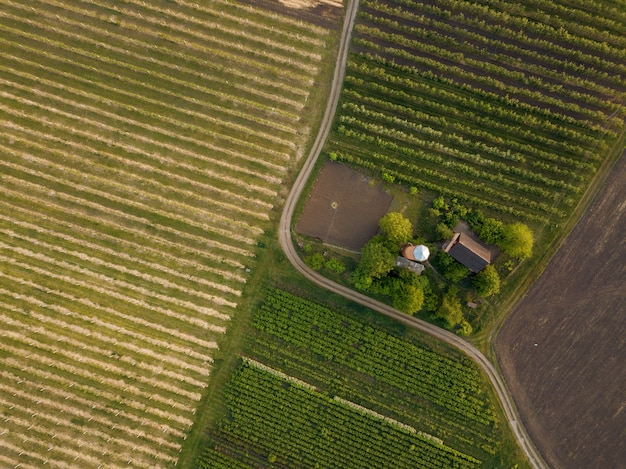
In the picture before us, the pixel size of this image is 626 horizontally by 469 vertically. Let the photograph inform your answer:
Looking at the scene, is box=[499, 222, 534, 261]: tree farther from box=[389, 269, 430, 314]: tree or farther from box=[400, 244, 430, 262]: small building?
box=[389, 269, 430, 314]: tree

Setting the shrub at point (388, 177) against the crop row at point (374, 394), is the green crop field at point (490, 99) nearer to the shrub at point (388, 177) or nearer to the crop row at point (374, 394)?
the shrub at point (388, 177)

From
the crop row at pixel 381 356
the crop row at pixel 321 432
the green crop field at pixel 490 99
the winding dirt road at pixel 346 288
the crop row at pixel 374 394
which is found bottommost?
the crop row at pixel 321 432

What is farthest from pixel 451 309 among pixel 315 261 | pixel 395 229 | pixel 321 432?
pixel 321 432

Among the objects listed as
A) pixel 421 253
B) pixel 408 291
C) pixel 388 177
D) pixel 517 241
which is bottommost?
pixel 408 291

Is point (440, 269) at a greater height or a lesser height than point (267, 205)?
greater

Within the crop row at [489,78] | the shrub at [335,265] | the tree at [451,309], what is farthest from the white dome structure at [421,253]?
the crop row at [489,78]

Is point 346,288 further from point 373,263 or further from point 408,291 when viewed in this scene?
point 408,291
